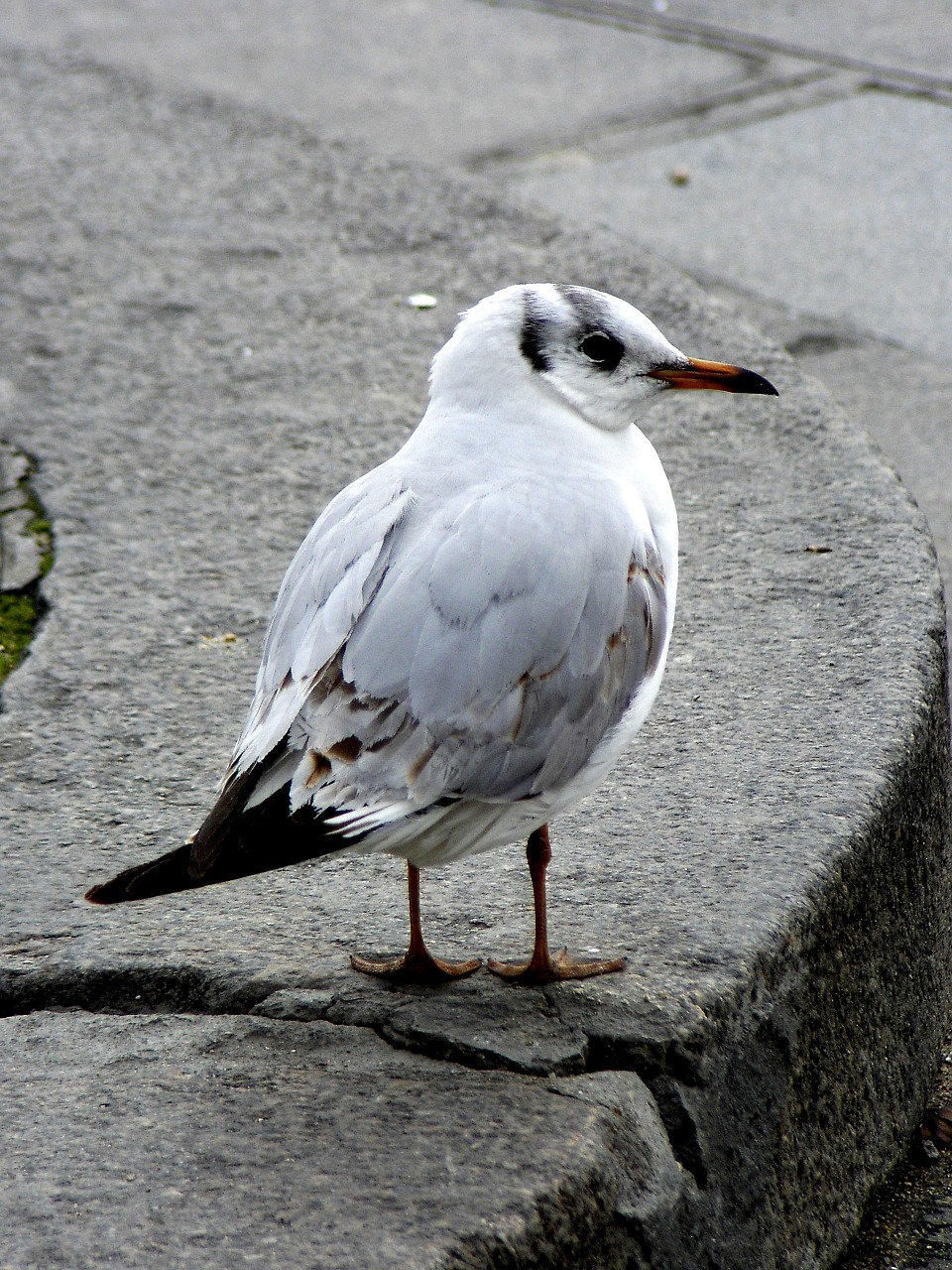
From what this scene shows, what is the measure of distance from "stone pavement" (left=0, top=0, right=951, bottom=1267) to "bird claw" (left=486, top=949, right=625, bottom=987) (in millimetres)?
25

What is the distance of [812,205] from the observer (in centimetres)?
539

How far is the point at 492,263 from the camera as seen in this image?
168 inches

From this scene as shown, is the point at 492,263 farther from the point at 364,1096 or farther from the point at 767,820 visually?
the point at 364,1096

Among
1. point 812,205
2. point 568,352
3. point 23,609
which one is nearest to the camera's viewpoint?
point 568,352

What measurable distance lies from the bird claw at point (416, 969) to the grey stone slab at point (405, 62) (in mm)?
4120

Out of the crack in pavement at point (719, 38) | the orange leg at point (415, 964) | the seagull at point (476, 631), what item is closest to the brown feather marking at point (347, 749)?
the seagull at point (476, 631)

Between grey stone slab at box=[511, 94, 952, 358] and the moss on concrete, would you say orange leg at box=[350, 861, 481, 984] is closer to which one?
the moss on concrete

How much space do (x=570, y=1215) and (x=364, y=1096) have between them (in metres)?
0.29

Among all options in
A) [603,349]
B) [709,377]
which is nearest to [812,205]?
[709,377]

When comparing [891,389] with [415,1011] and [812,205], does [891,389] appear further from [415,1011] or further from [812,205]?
[415,1011]

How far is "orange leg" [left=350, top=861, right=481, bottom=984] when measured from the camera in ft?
6.85

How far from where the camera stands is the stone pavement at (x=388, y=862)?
5.90 feet

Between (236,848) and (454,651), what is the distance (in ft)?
1.13

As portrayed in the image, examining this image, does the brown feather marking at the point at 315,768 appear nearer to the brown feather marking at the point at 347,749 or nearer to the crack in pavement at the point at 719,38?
the brown feather marking at the point at 347,749
